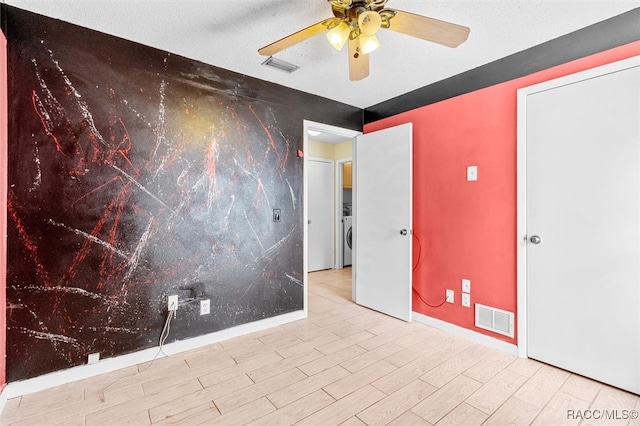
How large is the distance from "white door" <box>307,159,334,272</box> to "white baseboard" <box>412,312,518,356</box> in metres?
2.47

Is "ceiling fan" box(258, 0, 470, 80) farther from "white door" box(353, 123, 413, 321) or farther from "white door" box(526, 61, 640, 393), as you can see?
"white door" box(353, 123, 413, 321)

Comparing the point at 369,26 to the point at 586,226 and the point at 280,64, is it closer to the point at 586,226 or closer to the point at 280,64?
the point at 280,64

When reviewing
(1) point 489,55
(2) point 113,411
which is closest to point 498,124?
(1) point 489,55

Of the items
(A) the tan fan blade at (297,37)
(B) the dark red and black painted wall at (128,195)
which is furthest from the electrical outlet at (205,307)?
(A) the tan fan blade at (297,37)

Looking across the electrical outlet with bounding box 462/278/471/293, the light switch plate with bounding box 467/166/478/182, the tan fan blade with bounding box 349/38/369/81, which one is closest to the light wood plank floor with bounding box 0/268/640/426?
the electrical outlet with bounding box 462/278/471/293

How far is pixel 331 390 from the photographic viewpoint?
1864 mm

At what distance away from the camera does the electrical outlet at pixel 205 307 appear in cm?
247

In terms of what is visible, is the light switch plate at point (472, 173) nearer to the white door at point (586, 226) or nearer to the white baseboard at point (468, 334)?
the white door at point (586, 226)

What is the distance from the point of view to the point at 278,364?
85.7 inches

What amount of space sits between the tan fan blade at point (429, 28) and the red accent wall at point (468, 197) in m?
1.12

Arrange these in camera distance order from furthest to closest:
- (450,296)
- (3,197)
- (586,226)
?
(450,296) < (586,226) < (3,197)

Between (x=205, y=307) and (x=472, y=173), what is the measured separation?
101 inches

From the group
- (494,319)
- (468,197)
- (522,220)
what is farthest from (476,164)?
(494,319)

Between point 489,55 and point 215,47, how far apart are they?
7.03 ft
